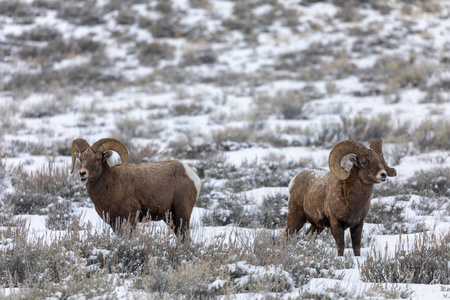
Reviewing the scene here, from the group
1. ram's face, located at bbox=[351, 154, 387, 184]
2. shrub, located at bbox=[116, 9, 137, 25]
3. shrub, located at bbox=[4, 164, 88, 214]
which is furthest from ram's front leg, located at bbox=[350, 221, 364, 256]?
shrub, located at bbox=[116, 9, 137, 25]

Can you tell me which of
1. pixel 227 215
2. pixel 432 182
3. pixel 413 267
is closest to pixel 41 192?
pixel 227 215

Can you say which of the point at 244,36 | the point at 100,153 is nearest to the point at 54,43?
the point at 244,36

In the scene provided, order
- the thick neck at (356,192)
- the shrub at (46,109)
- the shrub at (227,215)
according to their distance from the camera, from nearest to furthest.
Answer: the thick neck at (356,192) → the shrub at (227,215) → the shrub at (46,109)

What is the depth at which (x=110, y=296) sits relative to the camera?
373 cm

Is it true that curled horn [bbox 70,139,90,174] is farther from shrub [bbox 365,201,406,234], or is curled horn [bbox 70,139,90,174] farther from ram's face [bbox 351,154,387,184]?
shrub [bbox 365,201,406,234]

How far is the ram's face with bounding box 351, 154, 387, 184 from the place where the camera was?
5242 millimetres

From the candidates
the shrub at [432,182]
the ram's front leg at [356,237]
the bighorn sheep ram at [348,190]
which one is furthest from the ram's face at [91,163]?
the shrub at [432,182]

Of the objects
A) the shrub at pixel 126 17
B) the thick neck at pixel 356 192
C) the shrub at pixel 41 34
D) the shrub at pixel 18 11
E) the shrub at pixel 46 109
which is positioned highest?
the shrub at pixel 18 11

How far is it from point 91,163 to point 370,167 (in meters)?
3.07

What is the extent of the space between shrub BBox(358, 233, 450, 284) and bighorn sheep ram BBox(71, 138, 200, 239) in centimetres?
205

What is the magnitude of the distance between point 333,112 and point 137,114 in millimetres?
6105

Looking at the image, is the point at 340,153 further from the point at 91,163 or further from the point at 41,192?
the point at 41,192

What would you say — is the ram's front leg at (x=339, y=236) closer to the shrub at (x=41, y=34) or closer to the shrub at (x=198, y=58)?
the shrub at (x=198, y=58)

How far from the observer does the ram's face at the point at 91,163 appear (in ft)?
18.2
